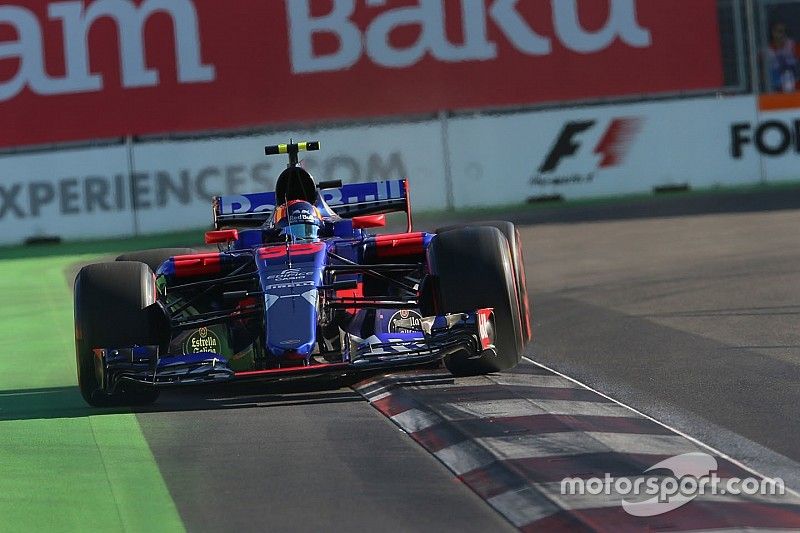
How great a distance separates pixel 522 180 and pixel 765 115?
347 cm

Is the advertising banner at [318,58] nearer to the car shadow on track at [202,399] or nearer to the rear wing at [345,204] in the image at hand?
the rear wing at [345,204]

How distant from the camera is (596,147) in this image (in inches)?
819

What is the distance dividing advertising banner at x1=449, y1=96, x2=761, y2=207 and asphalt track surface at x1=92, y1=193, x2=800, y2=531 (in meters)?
6.51

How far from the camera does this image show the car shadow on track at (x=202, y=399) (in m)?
8.33

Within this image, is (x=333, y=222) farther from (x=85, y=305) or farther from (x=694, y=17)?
(x=694, y=17)

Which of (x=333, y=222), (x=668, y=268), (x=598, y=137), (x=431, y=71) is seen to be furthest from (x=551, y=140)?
(x=333, y=222)

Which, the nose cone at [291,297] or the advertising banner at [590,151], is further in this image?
the advertising banner at [590,151]

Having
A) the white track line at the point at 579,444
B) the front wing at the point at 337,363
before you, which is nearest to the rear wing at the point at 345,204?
the front wing at the point at 337,363

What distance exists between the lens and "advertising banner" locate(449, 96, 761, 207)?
68.3ft

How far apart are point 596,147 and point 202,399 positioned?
12977mm

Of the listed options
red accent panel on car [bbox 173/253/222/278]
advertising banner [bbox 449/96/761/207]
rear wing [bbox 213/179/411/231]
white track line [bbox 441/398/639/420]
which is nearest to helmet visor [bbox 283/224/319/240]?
red accent panel on car [bbox 173/253/222/278]

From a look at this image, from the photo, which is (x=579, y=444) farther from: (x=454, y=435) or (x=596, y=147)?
(x=596, y=147)

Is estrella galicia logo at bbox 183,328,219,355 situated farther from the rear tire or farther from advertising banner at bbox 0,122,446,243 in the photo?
advertising banner at bbox 0,122,446,243

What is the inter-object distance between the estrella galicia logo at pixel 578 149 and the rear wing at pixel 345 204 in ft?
33.9
